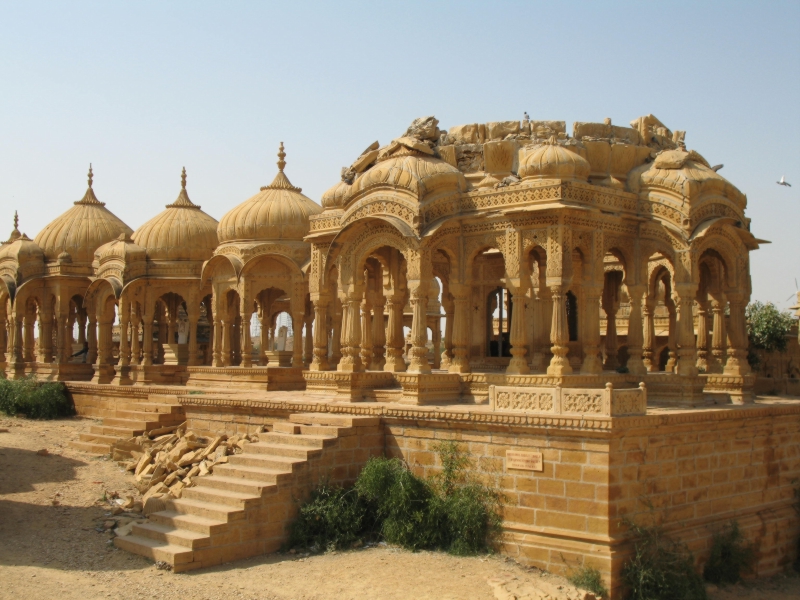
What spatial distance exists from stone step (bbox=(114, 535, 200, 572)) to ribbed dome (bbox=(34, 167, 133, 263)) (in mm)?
16279

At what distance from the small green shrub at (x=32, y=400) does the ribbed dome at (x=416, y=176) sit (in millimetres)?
10033

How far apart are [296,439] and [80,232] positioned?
53.1 feet

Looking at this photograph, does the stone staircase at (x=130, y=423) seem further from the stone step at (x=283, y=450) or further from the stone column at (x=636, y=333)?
the stone column at (x=636, y=333)

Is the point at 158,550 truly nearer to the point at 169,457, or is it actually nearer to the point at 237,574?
the point at 237,574

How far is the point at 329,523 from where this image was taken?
12.5 metres

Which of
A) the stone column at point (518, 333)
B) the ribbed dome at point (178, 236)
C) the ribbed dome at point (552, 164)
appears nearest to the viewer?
the stone column at point (518, 333)

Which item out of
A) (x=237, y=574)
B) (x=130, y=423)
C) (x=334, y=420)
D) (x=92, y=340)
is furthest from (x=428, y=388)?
(x=92, y=340)

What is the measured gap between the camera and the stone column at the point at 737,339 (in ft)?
54.6

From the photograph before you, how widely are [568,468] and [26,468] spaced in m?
9.23

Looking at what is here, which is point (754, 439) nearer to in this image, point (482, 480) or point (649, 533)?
point (649, 533)

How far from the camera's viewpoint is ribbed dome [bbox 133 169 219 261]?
24.7 metres

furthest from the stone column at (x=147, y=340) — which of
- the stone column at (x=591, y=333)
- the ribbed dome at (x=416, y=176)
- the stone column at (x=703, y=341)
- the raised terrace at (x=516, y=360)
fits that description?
the stone column at (x=703, y=341)

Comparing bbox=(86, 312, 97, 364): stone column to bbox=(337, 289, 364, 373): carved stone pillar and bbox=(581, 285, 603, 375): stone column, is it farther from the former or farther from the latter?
bbox=(581, 285, 603, 375): stone column

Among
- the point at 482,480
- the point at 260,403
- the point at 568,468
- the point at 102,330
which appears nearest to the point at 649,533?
the point at 568,468
